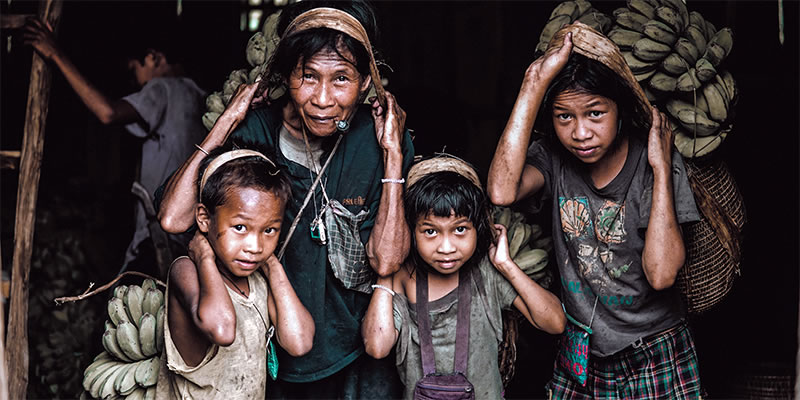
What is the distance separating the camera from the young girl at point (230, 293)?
2973 millimetres

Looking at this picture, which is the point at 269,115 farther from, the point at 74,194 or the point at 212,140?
the point at 74,194

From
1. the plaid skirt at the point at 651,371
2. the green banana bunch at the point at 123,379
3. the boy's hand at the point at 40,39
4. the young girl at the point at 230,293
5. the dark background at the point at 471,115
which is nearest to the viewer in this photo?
the young girl at the point at 230,293

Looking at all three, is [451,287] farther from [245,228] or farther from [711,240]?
[711,240]

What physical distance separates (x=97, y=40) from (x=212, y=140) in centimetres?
442

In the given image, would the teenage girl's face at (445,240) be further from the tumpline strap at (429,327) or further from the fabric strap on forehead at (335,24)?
the fabric strap on forehead at (335,24)

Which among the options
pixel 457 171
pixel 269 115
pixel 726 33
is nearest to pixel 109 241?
pixel 269 115

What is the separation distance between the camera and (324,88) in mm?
3180

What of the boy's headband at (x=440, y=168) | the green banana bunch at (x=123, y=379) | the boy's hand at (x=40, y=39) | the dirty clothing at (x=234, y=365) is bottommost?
the green banana bunch at (x=123, y=379)

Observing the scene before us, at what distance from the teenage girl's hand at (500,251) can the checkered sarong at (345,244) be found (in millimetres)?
530

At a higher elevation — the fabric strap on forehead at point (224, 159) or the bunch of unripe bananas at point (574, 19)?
the bunch of unripe bananas at point (574, 19)

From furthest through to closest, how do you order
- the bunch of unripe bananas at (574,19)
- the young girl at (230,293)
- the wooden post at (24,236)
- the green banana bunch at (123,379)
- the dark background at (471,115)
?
1. the dark background at (471,115)
2. the wooden post at (24,236)
3. the bunch of unripe bananas at (574,19)
4. the green banana bunch at (123,379)
5. the young girl at (230,293)

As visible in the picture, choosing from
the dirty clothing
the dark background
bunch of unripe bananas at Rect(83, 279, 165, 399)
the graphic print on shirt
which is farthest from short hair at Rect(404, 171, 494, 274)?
the dark background

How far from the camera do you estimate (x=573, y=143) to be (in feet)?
10.7

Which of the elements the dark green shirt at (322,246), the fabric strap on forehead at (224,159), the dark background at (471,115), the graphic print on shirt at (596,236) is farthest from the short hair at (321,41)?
the dark background at (471,115)
